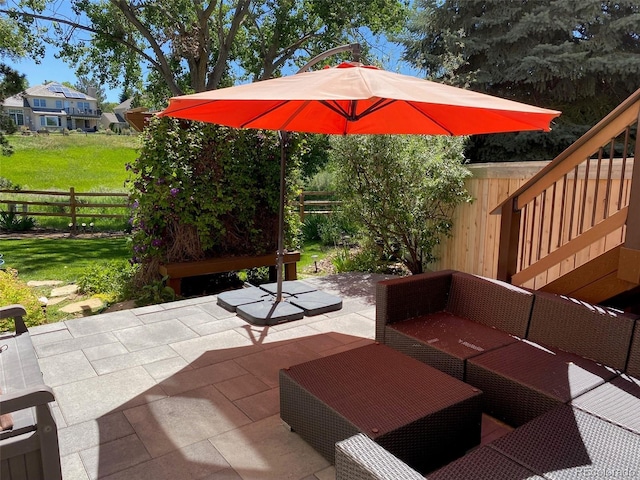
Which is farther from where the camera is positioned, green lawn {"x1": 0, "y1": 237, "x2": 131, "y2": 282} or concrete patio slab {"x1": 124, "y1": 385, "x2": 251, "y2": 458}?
Answer: green lawn {"x1": 0, "y1": 237, "x2": 131, "y2": 282}

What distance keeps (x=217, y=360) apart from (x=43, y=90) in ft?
202

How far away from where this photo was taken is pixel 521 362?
2461 millimetres

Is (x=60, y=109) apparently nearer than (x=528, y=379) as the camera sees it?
No

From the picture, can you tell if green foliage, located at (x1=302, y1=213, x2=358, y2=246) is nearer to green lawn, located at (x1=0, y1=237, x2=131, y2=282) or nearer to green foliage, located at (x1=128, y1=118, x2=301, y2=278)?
green foliage, located at (x1=128, y1=118, x2=301, y2=278)

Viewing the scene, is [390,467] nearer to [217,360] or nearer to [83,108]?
[217,360]

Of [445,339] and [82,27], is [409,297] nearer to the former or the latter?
[445,339]

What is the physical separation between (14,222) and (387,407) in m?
11.7

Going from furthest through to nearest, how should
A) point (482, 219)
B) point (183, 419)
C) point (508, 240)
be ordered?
point (482, 219)
point (508, 240)
point (183, 419)

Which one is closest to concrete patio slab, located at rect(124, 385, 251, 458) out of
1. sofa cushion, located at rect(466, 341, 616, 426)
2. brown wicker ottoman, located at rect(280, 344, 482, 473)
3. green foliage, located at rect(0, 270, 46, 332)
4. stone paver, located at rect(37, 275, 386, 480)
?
stone paver, located at rect(37, 275, 386, 480)

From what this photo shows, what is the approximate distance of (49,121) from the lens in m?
52.4

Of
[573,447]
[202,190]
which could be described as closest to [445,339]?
[573,447]

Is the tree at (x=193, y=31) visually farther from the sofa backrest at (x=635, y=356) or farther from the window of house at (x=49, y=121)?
the window of house at (x=49, y=121)

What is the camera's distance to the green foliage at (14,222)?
10.7 meters

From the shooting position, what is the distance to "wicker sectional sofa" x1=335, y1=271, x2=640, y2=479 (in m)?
1.57
